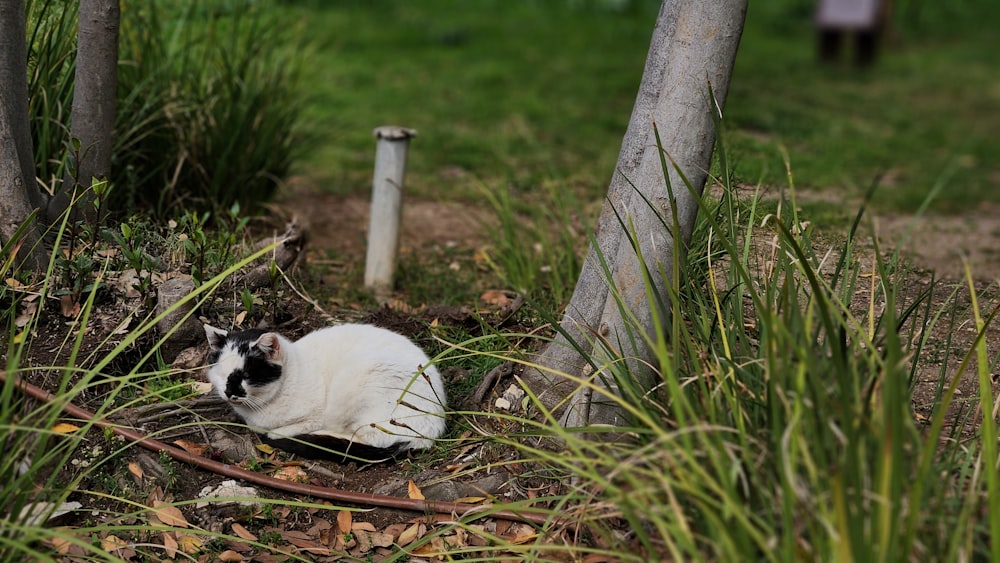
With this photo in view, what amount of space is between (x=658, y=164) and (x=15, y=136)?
222 cm

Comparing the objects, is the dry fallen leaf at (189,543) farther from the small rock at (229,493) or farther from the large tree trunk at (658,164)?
the large tree trunk at (658,164)

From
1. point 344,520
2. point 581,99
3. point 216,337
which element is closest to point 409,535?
point 344,520

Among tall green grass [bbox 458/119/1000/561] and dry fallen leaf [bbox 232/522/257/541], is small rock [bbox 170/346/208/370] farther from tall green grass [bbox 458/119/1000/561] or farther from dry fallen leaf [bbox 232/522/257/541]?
tall green grass [bbox 458/119/1000/561]

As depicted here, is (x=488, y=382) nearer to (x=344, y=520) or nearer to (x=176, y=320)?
(x=344, y=520)

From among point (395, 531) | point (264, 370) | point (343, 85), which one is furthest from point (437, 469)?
point (343, 85)

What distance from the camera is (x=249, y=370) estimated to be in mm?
3189

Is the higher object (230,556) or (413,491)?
(413,491)

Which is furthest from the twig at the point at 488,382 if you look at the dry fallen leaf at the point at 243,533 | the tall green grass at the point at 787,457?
the dry fallen leaf at the point at 243,533

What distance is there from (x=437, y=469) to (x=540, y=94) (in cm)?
591

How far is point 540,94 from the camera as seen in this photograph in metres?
8.66

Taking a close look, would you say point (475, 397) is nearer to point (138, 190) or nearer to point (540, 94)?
point (138, 190)

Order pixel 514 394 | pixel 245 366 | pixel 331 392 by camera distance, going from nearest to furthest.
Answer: pixel 245 366 < pixel 331 392 < pixel 514 394

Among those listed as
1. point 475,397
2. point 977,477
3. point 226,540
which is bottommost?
point 226,540

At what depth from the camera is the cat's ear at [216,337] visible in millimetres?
3266
